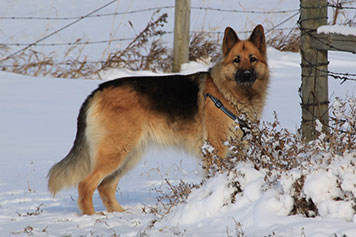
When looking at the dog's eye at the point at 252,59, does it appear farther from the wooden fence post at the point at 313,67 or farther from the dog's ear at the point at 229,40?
the wooden fence post at the point at 313,67

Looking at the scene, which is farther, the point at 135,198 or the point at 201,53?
the point at 201,53

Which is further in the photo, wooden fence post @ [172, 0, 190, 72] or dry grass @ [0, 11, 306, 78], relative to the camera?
dry grass @ [0, 11, 306, 78]

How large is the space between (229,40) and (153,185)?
5.91ft

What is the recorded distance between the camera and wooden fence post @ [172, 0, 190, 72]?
9.92m

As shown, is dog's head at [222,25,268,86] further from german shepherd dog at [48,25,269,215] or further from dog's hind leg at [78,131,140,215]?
dog's hind leg at [78,131,140,215]

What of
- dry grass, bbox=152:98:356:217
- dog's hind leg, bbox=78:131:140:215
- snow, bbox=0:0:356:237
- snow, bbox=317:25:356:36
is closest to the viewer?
snow, bbox=0:0:356:237

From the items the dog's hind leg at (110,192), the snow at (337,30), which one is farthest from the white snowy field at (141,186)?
the snow at (337,30)

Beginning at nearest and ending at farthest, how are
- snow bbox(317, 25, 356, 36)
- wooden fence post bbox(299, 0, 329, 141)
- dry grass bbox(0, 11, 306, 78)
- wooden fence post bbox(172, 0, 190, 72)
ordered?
snow bbox(317, 25, 356, 36) → wooden fence post bbox(299, 0, 329, 141) → wooden fence post bbox(172, 0, 190, 72) → dry grass bbox(0, 11, 306, 78)

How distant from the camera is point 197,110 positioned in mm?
5547

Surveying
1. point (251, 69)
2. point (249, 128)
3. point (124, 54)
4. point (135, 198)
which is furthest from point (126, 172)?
point (124, 54)

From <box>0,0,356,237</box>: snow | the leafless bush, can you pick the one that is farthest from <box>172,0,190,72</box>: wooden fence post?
the leafless bush

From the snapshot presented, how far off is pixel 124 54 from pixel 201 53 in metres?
1.54

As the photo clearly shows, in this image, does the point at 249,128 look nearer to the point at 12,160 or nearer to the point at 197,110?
the point at 197,110

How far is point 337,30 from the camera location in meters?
4.60
